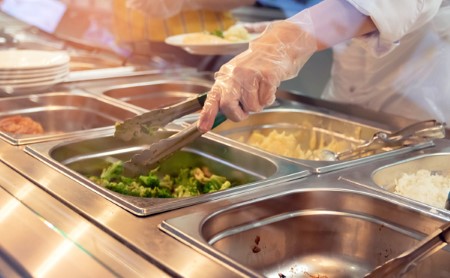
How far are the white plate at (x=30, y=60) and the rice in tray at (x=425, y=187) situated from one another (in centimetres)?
118

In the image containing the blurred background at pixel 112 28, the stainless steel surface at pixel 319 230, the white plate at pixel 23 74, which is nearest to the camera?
the stainless steel surface at pixel 319 230

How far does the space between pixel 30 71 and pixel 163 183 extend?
2.38ft

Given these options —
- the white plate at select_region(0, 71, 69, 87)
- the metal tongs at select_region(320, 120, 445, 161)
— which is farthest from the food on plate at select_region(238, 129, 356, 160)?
the white plate at select_region(0, 71, 69, 87)

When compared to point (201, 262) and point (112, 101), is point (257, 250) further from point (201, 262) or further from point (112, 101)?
point (112, 101)

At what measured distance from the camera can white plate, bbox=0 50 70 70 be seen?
1.82 m

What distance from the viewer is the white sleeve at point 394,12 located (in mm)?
1241

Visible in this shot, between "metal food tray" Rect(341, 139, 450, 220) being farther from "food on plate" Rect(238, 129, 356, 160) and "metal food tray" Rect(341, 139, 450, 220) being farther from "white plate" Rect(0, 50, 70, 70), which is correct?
"white plate" Rect(0, 50, 70, 70)

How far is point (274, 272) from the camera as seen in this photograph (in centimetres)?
100

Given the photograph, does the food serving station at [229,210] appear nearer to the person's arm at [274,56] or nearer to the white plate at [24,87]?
the person's arm at [274,56]

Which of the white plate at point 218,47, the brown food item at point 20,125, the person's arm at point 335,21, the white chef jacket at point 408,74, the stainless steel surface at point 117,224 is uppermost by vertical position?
the white chef jacket at point 408,74

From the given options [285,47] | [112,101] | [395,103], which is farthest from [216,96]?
[395,103]

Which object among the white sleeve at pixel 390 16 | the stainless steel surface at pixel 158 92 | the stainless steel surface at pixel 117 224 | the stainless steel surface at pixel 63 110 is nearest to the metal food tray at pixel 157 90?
the stainless steel surface at pixel 158 92

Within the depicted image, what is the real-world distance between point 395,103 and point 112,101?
0.86 m

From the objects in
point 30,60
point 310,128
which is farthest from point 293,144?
point 30,60
